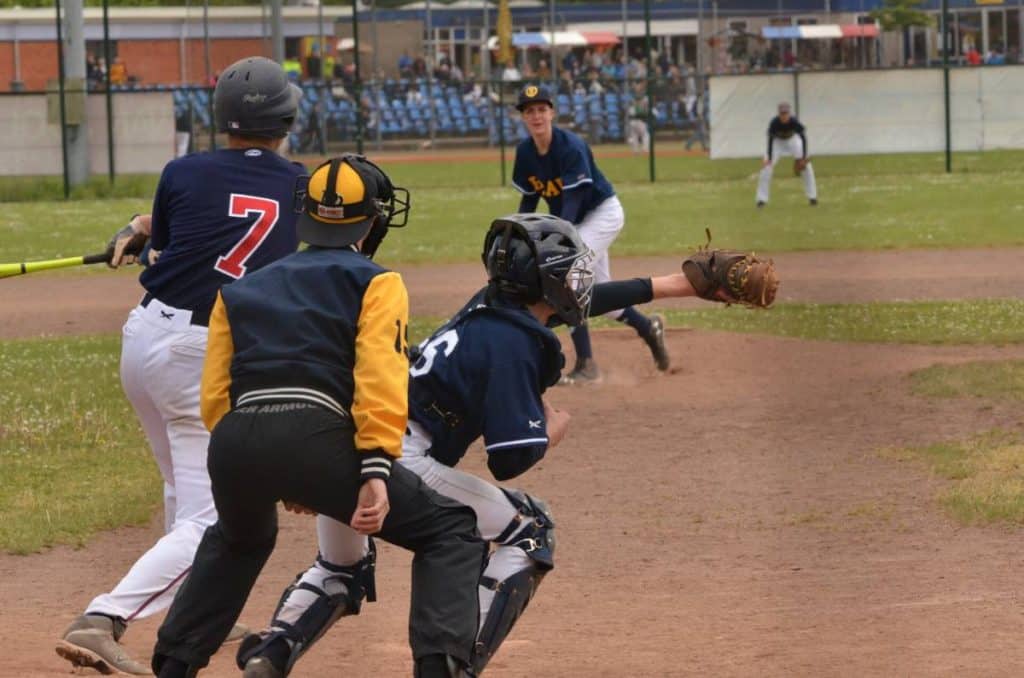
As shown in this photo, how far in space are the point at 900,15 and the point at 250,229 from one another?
32.6m

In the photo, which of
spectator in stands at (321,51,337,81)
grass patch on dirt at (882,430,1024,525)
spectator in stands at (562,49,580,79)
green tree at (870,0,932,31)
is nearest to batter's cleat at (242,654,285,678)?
grass patch on dirt at (882,430,1024,525)

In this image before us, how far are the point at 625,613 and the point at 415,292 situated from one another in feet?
31.2

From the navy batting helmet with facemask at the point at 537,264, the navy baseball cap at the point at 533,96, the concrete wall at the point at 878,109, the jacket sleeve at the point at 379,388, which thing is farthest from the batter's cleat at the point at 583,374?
the concrete wall at the point at 878,109

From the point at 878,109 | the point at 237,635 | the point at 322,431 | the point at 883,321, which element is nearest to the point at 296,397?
the point at 322,431

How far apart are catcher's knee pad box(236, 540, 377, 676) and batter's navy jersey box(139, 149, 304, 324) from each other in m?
0.92

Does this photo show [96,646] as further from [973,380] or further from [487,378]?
[973,380]

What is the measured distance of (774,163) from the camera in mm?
24516

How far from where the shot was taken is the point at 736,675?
468 centimetres

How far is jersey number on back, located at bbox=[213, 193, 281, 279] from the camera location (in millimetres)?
4895

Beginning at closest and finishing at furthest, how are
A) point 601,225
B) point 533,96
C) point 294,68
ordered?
point 533,96 < point 601,225 < point 294,68

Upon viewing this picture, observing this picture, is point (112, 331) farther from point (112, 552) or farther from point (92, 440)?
point (112, 552)

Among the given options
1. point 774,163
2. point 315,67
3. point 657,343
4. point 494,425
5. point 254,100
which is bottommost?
point 657,343

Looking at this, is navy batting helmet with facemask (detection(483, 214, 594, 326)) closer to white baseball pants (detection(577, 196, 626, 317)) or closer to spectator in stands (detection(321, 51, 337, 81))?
white baseball pants (detection(577, 196, 626, 317))

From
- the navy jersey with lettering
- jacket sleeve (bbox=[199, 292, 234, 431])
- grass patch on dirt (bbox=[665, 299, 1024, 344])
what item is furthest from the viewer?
the navy jersey with lettering
